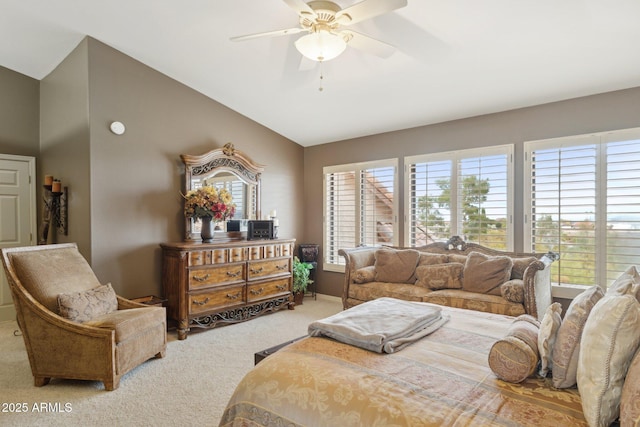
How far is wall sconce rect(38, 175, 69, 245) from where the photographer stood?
4.12m

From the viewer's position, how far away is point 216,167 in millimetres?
4668

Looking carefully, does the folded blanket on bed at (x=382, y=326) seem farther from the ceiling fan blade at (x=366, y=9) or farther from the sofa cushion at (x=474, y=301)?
the ceiling fan blade at (x=366, y=9)

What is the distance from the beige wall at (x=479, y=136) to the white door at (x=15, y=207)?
386cm

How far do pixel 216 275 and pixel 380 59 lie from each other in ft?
9.70

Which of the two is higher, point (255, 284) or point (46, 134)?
point (46, 134)

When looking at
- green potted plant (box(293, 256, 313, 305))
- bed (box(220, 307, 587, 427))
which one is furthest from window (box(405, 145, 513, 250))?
bed (box(220, 307, 587, 427))

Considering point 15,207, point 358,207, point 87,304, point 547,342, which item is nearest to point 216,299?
point 87,304

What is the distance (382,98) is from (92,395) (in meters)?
3.99

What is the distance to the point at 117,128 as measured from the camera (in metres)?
3.82

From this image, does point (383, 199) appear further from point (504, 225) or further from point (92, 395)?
point (92, 395)

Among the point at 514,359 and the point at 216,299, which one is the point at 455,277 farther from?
the point at 216,299

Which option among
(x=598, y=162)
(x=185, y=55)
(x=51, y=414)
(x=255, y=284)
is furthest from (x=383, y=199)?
(x=51, y=414)

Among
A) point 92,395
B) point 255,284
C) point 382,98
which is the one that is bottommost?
point 92,395

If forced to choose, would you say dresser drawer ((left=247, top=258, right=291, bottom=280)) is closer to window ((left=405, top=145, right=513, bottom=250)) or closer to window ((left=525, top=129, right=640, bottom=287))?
window ((left=405, top=145, right=513, bottom=250))
